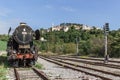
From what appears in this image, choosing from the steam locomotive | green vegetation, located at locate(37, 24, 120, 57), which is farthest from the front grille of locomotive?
green vegetation, located at locate(37, 24, 120, 57)

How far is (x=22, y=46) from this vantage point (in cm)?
2622

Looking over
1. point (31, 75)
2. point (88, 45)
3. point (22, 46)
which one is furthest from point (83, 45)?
point (31, 75)

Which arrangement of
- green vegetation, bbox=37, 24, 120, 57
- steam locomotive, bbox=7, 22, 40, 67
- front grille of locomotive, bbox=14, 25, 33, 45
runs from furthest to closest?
1. green vegetation, bbox=37, 24, 120, 57
2. front grille of locomotive, bbox=14, 25, 33, 45
3. steam locomotive, bbox=7, 22, 40, 67

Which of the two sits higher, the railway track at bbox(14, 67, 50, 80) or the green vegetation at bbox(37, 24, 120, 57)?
the green vegetation at bbox(37, 24, 120, 57)

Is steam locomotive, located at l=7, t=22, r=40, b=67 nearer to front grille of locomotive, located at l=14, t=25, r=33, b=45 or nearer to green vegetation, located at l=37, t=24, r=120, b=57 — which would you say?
front grille of locomotive, located at l=14, t=25, r=33, b=45

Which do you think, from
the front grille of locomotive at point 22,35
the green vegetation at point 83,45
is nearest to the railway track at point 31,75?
the front grille of locomotive at point 22,35

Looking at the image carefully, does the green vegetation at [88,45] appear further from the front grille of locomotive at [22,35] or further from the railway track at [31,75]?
the railway track at [31,75]

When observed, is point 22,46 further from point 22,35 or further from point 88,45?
point 88,45

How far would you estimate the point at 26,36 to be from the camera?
26.2 m

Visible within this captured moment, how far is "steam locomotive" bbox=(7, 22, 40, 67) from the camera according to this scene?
2583cm

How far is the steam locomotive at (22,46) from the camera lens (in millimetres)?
25828

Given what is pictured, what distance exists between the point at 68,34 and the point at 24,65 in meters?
96.4

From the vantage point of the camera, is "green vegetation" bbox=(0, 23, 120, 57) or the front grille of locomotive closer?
the front grille of locomotive

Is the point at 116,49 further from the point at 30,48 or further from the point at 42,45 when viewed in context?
the point at 42,45
